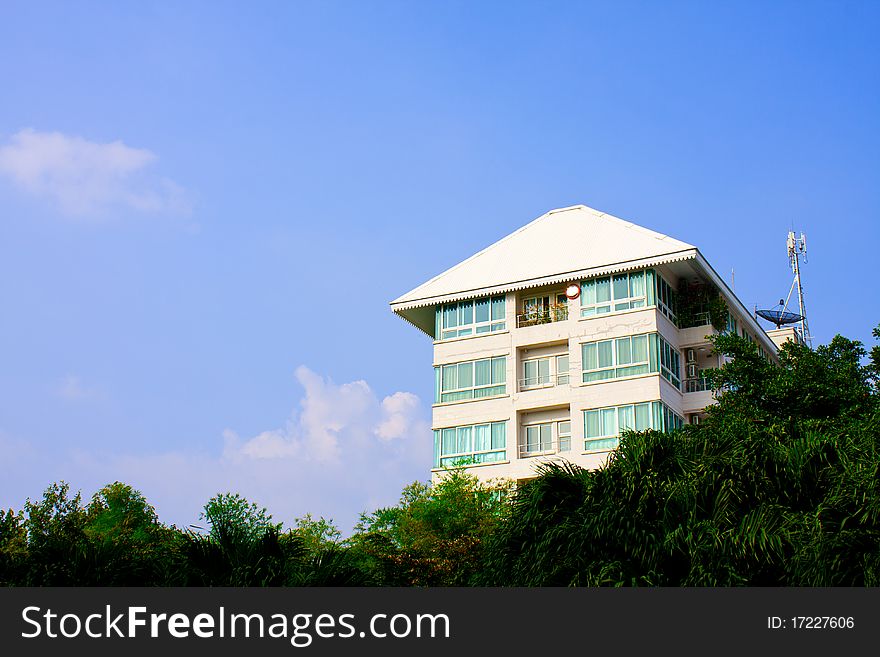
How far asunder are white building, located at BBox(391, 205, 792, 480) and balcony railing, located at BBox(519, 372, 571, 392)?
45mm

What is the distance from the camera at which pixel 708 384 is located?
127 ft

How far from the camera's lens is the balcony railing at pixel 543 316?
129 ft

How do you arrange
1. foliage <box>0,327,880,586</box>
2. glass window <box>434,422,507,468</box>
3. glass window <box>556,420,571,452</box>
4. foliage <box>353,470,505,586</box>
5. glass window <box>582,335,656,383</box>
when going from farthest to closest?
glass window <box>434,422,507,468</box> < glass window <box>556,420,571,452</box> < glass window <box>582,335,656,383</box> < foliage <box>353,470,505,586</box> < foliage <box>0,327,880,586</box>

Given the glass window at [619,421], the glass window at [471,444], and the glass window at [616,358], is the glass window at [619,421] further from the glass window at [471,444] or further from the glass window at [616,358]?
the glass window at [471,444]

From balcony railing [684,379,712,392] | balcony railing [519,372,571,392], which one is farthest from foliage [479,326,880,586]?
balcony railing [684,379,712,392]

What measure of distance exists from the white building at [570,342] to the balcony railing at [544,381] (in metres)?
0.05

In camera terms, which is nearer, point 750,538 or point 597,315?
point 750,538

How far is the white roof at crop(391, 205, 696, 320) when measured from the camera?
3819 cm

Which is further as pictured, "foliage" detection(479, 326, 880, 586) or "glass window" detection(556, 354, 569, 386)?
"glass window" detection(556, 354, 569, 386)

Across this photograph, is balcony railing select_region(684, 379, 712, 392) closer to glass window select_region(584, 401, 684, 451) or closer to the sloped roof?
glass window select_region(584, 401, 684, 451)

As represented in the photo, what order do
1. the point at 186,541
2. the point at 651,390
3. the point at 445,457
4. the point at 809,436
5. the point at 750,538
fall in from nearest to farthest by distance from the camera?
1. the point at 186,541
2. the point at 750,538
3. the point at 809,436
4. the point at 651,390
5. the point at 445,457
